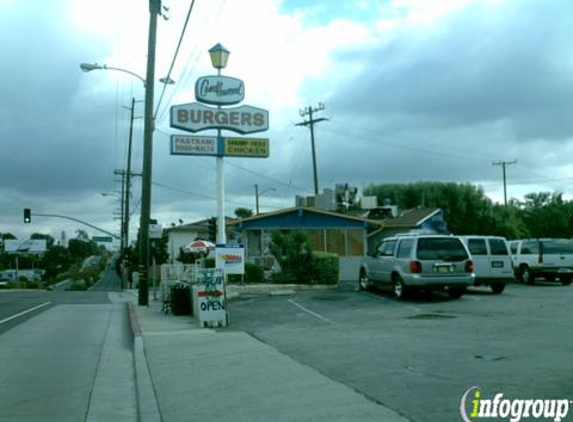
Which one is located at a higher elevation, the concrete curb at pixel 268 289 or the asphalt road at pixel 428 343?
the concrete curb at pixel 268 289

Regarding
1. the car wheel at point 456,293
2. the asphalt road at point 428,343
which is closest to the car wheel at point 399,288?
the asphalt road at point 428,343

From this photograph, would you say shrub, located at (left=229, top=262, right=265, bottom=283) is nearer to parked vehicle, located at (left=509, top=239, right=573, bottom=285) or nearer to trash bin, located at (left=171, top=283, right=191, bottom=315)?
trash bin, located at (left=171, top=283, right=191, bottom=315)

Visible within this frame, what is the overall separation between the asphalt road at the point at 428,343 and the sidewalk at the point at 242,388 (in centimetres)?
31

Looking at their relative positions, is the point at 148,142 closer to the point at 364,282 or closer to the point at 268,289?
the point at 268,289

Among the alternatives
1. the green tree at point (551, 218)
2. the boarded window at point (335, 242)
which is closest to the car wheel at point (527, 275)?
the boarded window at point (335, 242)

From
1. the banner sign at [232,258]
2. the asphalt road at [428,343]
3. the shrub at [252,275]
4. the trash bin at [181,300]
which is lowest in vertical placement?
the asphalt road at [428,343]

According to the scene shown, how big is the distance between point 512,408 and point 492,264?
16173mm

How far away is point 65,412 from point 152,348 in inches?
179

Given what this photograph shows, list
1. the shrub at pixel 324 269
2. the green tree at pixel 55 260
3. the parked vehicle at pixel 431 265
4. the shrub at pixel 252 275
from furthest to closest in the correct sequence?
the green tree at pixel 55 260
the shrub at pixel 252 275
the shrub at pixel 324 269
the parked vehicle at pixel 431 265

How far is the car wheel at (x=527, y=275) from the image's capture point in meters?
27.2

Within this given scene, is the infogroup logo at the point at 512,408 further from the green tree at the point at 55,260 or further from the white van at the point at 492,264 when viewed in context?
the green tree at the point at 55,260

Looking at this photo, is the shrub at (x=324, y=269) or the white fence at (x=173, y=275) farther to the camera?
the shrub at (x=324, y=269)

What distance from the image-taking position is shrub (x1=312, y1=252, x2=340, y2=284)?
2733cm

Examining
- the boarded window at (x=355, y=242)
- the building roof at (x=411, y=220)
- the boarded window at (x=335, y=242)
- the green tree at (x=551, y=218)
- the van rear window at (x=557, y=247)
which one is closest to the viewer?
the van rear window at (x=557, y=247)
